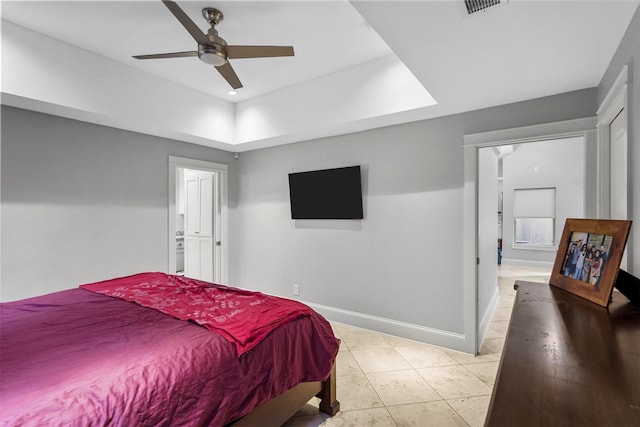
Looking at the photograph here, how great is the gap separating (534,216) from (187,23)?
8431mm

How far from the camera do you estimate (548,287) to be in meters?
1.47

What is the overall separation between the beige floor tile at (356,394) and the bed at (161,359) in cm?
16

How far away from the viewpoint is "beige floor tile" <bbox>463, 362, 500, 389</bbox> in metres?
2.50

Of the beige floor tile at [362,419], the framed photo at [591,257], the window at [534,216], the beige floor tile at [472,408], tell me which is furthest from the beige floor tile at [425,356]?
the window at [534,216]

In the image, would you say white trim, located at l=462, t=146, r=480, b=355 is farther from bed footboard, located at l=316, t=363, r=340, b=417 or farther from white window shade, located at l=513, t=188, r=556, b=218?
white window shade, located at l=513, t=188, r=556, b=218

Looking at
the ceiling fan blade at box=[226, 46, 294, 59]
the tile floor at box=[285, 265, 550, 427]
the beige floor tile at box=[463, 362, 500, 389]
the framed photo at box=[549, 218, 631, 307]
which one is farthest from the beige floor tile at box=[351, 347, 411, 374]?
the ceiling fan blade at box=[226, 46, 294, 59]

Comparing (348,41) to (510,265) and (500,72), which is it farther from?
(510,265)

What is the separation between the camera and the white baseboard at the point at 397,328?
3.01 metres

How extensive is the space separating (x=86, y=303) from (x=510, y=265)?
8567 millimetres

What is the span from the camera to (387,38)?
5.74 feet

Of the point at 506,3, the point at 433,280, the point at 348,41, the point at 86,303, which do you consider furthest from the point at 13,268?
the point at 506,3

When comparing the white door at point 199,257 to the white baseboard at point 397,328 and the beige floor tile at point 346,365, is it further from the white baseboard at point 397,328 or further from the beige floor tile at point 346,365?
the beige floor tile at point 346,365

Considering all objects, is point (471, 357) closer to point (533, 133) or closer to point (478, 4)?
point (533, 133)

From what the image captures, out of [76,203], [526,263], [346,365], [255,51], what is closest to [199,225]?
[76,203]
